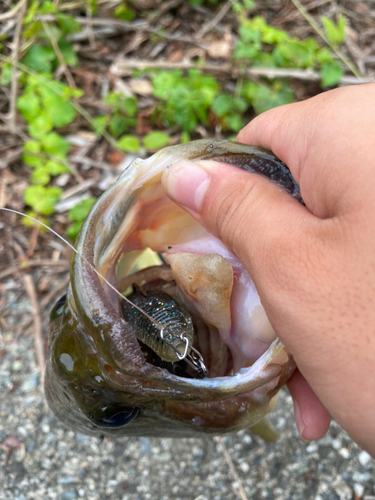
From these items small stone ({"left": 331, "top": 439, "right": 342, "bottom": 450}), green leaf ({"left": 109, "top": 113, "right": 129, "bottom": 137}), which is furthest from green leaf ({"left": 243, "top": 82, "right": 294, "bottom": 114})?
small stone ({"left": 331, "top": 439, "right": 342, "bottom": 450})

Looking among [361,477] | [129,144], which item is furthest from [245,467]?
[129,144]

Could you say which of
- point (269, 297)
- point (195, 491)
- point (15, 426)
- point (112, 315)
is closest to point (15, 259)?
point (15, 426)

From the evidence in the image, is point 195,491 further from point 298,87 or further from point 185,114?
point 298,87

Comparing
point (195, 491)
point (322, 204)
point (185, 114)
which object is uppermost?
point (322, 204)

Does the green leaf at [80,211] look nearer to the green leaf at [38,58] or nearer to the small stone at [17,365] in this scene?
the small stone at [17,365]

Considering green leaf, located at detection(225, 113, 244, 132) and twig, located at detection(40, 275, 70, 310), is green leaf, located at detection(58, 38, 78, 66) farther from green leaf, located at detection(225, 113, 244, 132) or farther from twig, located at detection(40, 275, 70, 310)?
twig, located at detection(40, 275, 70, 310)

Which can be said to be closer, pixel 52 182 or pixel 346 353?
pixel 346 353

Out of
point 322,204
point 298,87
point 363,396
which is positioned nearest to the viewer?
point 363,396
